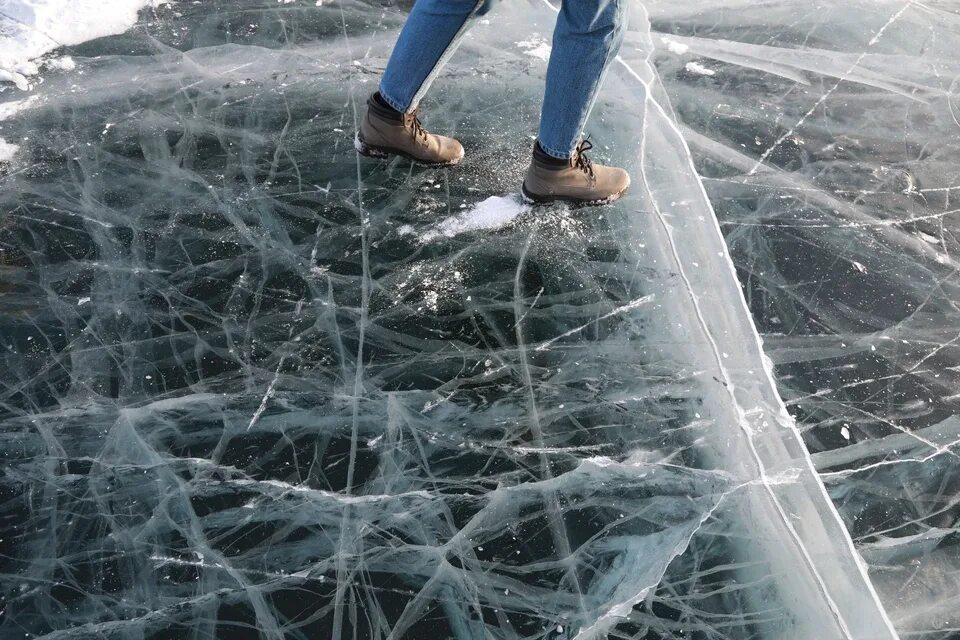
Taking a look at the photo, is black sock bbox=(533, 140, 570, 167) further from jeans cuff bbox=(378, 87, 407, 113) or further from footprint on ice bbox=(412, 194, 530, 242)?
jeans cuff bbox=(378, 87, 407, 113)

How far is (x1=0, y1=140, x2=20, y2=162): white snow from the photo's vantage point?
1.79m

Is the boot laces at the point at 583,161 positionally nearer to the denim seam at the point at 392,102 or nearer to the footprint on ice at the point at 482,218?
the footprint on ice at the point at 482,218

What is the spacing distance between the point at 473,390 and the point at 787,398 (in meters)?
0.58

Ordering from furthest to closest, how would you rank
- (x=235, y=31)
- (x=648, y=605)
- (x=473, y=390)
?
(x=235, y=31) → (x=473, y=390) → (x=648, y=605)

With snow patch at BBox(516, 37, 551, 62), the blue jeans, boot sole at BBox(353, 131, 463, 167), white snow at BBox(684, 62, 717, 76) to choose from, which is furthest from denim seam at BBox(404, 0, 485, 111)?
white snow at BBox(684, 62, 717, 76)

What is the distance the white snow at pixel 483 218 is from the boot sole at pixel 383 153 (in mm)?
157

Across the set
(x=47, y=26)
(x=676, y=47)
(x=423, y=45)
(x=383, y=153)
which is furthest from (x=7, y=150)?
(x=676, y=47)

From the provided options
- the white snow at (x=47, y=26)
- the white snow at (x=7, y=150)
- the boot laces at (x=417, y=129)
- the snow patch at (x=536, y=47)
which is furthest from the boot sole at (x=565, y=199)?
the white snow at (x=47, y=26)

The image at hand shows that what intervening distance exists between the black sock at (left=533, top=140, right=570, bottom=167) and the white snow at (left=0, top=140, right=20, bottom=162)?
3.92 ft

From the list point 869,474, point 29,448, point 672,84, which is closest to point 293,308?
point 29,448

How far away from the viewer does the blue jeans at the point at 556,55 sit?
4.83ft

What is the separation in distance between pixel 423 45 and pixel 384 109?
179 mm

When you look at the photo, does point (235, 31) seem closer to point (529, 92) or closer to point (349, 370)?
point (529, 92)

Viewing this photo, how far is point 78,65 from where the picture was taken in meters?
2.06
